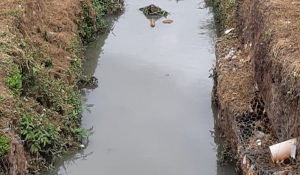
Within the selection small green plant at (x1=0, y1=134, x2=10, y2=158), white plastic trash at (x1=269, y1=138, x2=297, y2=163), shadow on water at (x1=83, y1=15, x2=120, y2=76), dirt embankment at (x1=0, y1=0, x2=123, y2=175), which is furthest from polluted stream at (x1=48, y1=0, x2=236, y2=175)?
small green plant at (x1=0, y1=134, x2=10, y2=158)

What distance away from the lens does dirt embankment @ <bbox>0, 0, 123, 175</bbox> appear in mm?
3998

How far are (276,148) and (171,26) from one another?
4853 millimetres

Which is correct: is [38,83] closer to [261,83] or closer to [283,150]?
[261,83]

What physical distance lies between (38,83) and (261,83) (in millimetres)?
2862

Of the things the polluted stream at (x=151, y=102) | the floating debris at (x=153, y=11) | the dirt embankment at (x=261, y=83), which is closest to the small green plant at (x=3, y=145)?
the polluted stream at (x=151, y=102)

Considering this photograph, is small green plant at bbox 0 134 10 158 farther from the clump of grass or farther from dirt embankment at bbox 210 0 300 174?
the clump of grass

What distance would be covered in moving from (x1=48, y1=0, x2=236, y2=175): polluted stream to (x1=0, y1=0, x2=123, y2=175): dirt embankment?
360mm

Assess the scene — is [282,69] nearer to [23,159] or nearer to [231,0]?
[23,159]

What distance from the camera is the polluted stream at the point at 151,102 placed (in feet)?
15.6

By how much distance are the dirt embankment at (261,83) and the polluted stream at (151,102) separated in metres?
0.44

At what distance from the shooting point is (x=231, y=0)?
282 inches

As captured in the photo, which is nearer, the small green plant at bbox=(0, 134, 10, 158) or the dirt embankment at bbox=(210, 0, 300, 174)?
the small green plant at bbox=(0, 134, 10, 158)

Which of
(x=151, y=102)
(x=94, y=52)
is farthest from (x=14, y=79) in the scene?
(x=94, y=52)

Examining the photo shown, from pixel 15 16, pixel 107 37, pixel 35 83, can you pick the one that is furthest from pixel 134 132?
pixel 107 37
